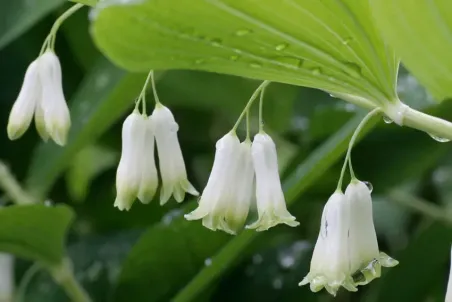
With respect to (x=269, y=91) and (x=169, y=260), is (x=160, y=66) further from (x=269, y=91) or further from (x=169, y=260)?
(x=269, y=91)

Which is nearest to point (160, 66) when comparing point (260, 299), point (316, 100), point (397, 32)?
point (397, 32)

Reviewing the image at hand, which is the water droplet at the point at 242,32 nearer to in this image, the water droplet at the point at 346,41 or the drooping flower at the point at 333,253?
the water droplet at the point at 346,41

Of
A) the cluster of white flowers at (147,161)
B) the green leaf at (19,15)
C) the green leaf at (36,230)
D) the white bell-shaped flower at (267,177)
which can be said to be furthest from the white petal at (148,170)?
the green leaf at (19,15)

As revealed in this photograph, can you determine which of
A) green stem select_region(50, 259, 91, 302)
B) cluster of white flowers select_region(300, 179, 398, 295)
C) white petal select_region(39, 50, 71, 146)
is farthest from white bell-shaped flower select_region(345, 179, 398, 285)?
green stem select_region(50, 259, 91, 302)

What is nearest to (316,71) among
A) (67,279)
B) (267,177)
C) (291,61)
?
(291,61)

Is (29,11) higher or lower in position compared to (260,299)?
higher

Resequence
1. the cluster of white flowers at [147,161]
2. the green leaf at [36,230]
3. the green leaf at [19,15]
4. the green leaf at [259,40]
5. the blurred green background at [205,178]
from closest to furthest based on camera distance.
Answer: the green leaf at [259,40] < the cluster of white flowers at [147,161] < the green leaf at [36,230] < the blurred green background at [205,178] < the green leaf at [19,15]
